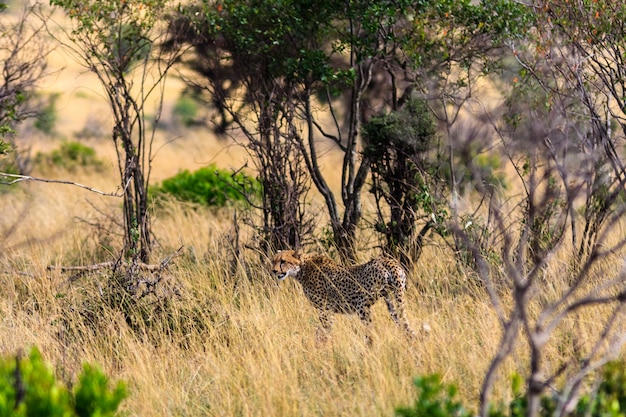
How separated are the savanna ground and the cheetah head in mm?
265

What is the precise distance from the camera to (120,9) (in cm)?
813

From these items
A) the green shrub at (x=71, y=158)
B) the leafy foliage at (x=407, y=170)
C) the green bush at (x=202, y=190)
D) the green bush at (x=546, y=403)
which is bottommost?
the green bush at (x=546, y=403)

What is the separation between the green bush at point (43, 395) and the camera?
3.13 meters

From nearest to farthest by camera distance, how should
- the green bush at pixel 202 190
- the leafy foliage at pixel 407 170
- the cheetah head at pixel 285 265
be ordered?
1. the cheetah head at pixel 285 265
2. the leafy foliage at pixel 407 170
3. the green bush at pixel 202 190

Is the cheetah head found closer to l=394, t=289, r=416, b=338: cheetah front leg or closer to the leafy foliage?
l=394, t=289, r=416, b=338: cheetah front leg

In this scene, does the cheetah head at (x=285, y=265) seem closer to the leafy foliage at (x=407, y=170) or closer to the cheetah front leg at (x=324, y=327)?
the cheetah front leg at (x=324, y=327)

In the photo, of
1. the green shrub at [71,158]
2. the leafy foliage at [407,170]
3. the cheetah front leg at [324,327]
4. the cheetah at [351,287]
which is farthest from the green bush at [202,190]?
the cheetah front leg at [324,327]

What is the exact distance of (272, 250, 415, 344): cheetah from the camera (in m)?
5.85

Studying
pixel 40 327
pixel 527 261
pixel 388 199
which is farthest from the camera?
pixel 388 199

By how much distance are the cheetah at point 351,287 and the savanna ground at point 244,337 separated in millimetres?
112

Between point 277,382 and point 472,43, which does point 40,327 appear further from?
point 472,43

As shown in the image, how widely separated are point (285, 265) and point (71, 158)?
1319 cm

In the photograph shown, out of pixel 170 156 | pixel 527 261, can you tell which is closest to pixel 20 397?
pixel 527 261

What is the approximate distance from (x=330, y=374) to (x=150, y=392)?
1.01 meters
